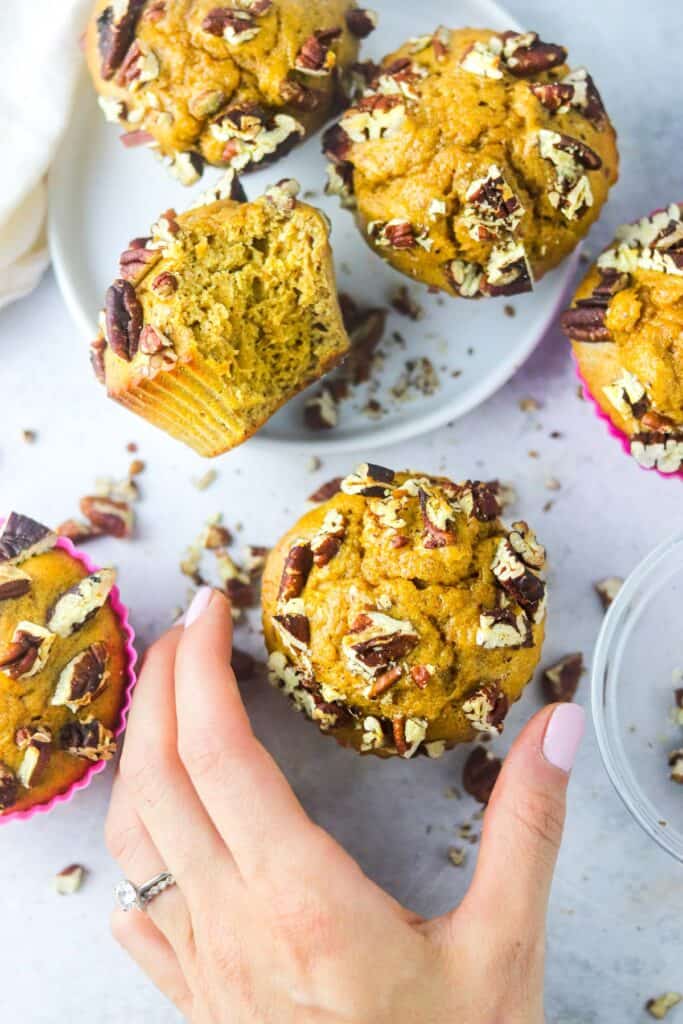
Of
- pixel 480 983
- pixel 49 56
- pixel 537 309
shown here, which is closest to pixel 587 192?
pixel 537 309

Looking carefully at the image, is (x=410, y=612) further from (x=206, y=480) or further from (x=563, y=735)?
(x=206, y=480)

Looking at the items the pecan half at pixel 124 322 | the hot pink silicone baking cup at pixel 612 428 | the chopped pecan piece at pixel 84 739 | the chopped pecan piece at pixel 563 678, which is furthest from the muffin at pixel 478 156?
the chopped pecan piece at pixel 84 739

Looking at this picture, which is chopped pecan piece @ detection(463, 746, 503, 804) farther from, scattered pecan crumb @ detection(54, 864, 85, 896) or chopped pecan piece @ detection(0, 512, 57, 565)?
chopped pecan piece @ detection(0, 512, 57, 565)

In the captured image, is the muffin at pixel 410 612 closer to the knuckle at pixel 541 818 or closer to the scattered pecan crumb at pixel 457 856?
the knuckle at pixel 541 818

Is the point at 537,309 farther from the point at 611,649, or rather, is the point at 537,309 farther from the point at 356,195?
the point at 611,649

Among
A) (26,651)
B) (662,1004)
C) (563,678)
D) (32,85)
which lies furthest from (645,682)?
(32,85)

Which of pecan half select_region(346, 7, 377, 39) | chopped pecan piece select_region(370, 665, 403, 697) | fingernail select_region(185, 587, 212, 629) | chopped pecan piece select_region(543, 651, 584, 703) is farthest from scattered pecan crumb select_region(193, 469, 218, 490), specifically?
pecan half select_region(346, 7, 377, 39)
